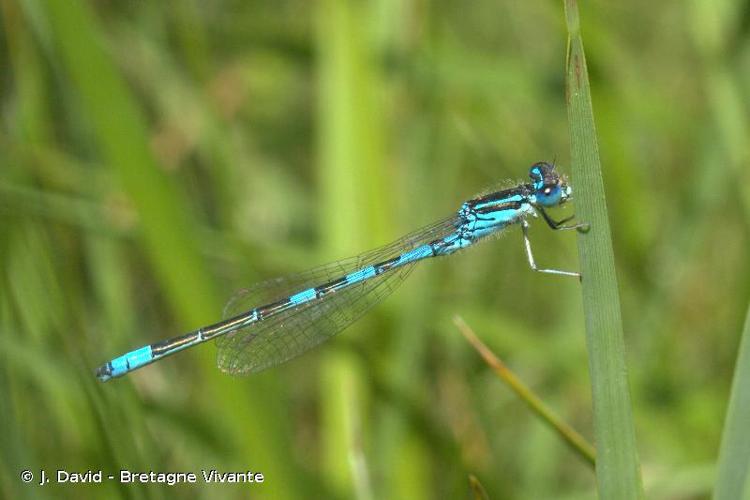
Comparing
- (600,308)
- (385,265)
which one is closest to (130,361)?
(385,265)

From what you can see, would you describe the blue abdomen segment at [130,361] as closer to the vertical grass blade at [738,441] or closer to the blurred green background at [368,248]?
the blurred green background at [368,248]

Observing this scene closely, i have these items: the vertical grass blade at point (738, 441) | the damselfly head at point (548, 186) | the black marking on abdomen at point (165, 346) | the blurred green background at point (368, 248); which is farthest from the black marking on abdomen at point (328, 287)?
the vertical grass blade at point (738, 441)

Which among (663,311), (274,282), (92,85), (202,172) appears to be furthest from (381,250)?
(202,172)

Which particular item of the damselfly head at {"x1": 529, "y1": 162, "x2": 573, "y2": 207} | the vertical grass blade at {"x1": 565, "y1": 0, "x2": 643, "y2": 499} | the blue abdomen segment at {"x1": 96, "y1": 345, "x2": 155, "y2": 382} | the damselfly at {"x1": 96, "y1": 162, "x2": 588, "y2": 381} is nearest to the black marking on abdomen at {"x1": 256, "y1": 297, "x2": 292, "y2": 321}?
the damselfly at {"x1": 96, "y1": 162, "x2": 588, "y2": 381}

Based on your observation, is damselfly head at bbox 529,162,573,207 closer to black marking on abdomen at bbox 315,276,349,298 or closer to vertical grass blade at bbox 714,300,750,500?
black marking on abdomen at bbox 315,276,349,298

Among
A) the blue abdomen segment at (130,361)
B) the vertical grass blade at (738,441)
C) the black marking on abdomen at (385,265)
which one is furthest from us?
the black marking on abdomen at (385,265)
